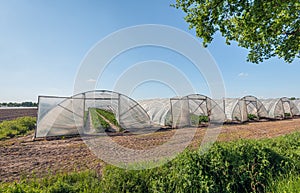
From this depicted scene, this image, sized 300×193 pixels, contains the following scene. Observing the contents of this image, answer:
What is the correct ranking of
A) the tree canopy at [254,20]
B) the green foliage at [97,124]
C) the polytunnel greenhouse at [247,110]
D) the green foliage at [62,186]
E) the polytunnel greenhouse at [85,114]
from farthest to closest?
1. the polytunnel greenhouse at [247,110]
2. the green foliage at [97,124]
3. the polytunnel greenhouse at [85,114]
4. the tree canopy at [254,20]
5. the green foliage at [62,186]

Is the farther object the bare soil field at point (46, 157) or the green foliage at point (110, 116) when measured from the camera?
the green foliage at point (110, 116)

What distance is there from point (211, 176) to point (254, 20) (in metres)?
4.78

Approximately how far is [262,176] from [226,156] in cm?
79

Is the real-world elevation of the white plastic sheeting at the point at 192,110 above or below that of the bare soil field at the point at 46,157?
above

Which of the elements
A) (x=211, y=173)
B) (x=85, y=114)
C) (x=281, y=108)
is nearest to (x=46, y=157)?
(x=85, y=114)

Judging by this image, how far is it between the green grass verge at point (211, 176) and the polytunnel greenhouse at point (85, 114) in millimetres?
7153

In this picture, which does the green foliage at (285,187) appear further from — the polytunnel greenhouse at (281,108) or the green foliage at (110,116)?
the polytunnel greenhouse at (281,108)

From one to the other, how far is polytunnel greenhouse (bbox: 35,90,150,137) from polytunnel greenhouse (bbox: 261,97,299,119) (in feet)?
59.1

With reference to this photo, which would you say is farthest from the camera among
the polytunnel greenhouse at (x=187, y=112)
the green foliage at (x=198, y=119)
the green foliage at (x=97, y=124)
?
the green foliage at (x=198, y=119)

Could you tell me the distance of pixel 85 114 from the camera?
11.7m

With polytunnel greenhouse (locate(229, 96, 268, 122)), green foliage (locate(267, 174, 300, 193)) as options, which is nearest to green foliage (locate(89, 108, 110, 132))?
green foliage (locate(267, 174, 300, 193))

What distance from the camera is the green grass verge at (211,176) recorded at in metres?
A: 3.31

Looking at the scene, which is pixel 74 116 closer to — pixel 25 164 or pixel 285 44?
pixel 25 164

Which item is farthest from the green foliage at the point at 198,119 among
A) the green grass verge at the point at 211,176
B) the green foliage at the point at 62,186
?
the green foliage at the point at 62,186
